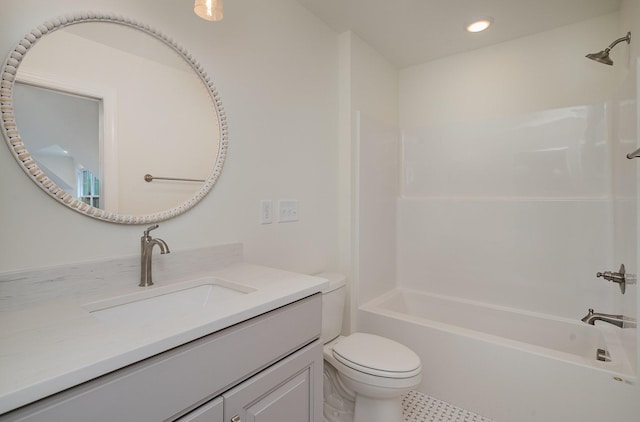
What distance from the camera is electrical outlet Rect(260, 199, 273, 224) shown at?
1621 millimetres

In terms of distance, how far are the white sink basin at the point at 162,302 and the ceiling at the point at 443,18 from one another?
5.53 feet

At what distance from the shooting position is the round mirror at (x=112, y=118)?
924 mm

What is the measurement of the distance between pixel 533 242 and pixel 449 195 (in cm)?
Answer: 65

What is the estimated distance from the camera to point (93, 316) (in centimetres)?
83

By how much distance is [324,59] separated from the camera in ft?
6.68

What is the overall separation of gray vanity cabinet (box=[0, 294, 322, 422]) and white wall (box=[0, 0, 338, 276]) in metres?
0.58

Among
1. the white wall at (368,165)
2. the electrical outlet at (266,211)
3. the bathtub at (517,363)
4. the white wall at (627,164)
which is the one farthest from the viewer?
the white wall at (368,165)

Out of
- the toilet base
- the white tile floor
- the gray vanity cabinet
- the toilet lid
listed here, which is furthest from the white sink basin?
the white tile floor

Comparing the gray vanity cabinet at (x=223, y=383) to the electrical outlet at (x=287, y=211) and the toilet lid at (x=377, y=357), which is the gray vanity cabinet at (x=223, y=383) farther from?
the electrical outlet at (x=287, y=211)

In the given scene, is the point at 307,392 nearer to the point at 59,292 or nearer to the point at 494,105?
the point at 59,292

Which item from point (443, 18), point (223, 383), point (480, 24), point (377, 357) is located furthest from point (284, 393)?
point (480, 24)

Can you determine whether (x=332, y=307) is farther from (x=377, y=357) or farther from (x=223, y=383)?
(x=223, y=383)

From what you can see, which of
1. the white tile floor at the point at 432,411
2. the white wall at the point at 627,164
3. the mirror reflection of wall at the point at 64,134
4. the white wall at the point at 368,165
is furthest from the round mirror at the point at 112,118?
the white wall at the point at 627,164

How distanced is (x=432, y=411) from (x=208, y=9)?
7.50ft
